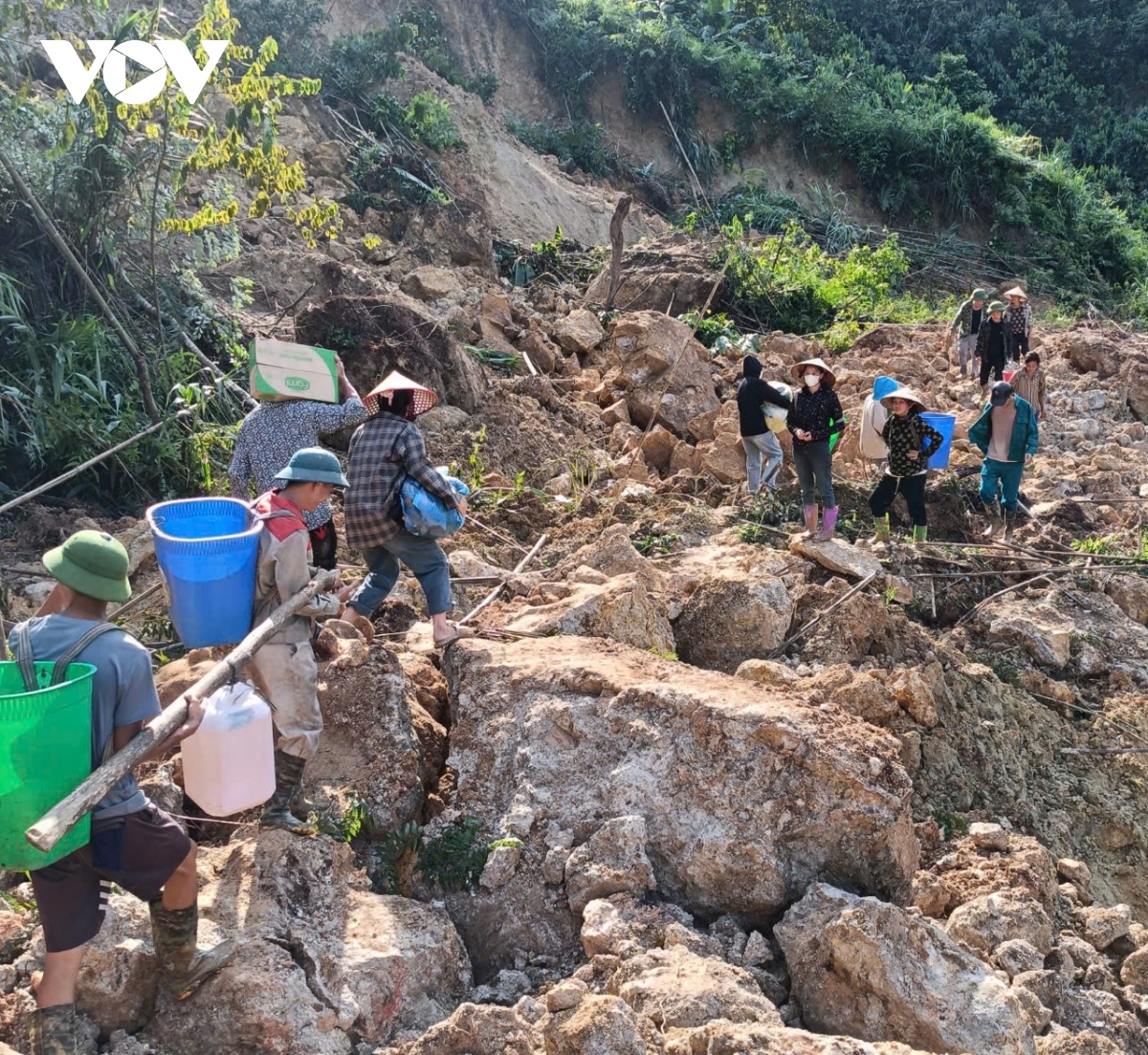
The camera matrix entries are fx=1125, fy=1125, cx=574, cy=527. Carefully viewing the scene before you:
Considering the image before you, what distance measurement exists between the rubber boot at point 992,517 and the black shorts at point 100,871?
643 cm

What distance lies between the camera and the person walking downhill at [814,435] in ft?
22.0

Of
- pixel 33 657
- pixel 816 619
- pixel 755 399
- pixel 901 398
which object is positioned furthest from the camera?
pixel 755 399

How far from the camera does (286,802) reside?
3.66 metres

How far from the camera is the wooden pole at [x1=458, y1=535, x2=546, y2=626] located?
17.6ft

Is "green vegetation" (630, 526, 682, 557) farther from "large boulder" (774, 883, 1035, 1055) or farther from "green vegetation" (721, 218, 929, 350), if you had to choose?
"green vegetation" (721, 218, 929, 350)

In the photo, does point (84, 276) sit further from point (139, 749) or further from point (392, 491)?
point (139, 749)

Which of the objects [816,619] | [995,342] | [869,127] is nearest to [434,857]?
[816,619]

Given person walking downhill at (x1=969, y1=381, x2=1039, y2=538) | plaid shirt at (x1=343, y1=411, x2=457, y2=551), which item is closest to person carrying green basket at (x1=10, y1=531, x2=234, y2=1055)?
plaid shirt at (x1=343, y1=411, x2=457, y2=551)

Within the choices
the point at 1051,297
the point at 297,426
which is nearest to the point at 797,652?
the point at 297,426

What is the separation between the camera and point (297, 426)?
193 inches

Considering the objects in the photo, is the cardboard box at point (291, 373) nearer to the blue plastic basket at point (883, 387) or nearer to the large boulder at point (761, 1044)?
the large boulder at point (761, 1044)

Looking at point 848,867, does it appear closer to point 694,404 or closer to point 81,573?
point 81,573

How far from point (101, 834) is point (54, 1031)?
0.47 metres

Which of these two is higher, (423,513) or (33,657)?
(33,657)
